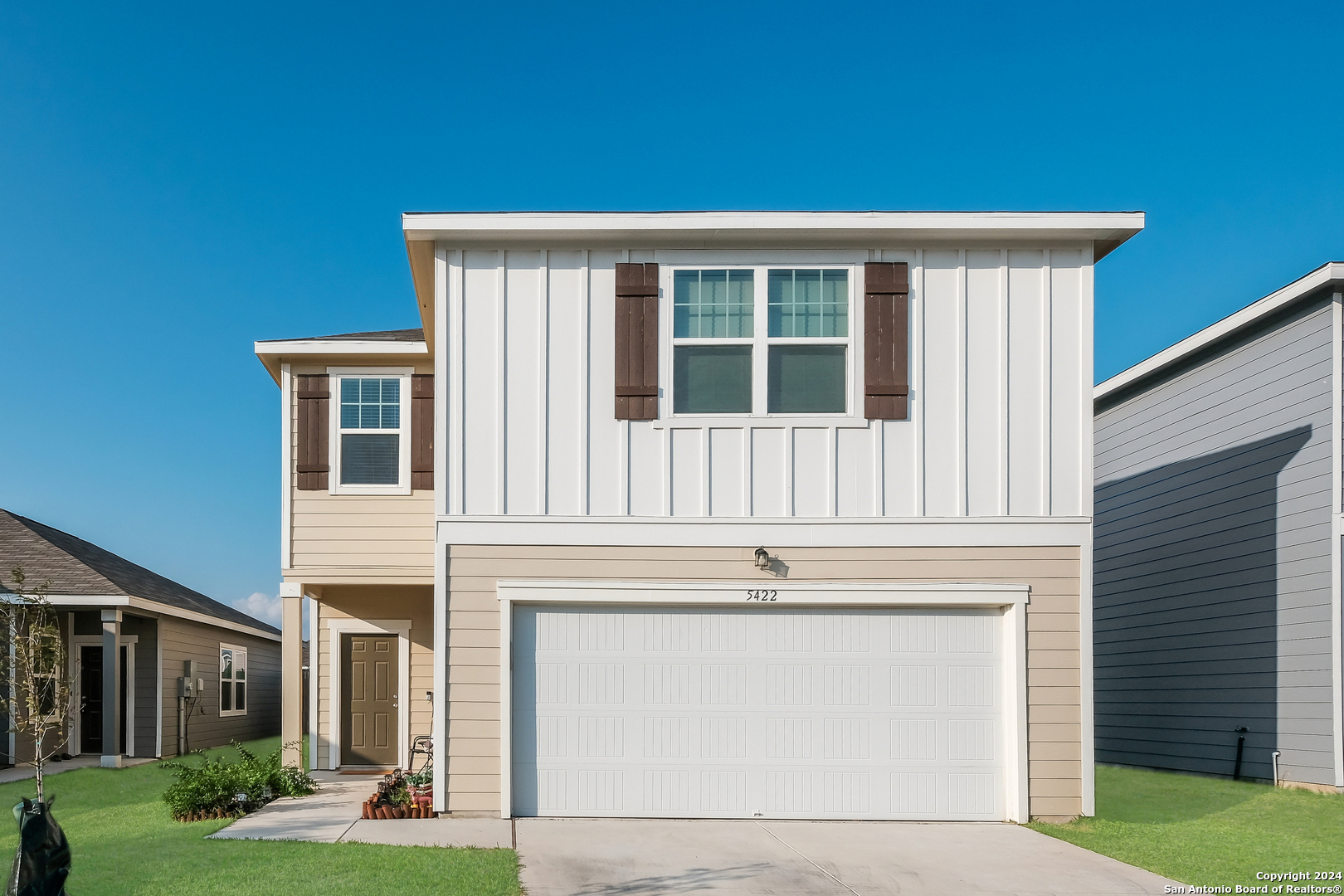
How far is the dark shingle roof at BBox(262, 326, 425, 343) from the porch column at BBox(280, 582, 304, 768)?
2.82m

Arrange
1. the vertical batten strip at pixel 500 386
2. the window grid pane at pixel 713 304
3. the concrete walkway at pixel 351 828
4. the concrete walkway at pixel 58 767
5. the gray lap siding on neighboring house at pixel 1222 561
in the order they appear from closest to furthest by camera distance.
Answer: the concrete walkway at pixel 351 828
the vertical batten strip at pixel 500 386
the window grid pane at pixel 713 304
the gray lap siding on neighboring house at pixel 1222 561
the concrete walkway at pixel 58 767

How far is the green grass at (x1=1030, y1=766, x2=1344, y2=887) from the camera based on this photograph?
702 centimetres

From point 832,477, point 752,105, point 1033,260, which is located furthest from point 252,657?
point 1033,260

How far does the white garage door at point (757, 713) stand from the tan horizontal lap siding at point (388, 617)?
4706 millimetres

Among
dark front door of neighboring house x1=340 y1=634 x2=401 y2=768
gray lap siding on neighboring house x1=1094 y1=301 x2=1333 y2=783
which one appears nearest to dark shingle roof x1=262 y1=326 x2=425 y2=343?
dark front door of neighboring house x1=340 y1=634 x2=401 y2=768

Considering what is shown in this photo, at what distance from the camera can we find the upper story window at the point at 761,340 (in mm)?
9016

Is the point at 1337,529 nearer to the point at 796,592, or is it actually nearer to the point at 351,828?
the point at 796,592

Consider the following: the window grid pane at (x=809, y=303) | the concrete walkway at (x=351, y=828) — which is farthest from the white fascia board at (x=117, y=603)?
the window grid pane at (x=809, y=303)

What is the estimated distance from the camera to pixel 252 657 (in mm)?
21375

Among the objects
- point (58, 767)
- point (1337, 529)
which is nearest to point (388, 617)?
point (58, 767)

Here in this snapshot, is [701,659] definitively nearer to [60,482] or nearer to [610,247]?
[610,247]

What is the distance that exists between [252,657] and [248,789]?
12774 mm

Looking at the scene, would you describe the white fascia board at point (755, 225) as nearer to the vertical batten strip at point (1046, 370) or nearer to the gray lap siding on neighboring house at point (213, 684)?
the vertical batten strip at point (1046, 370)

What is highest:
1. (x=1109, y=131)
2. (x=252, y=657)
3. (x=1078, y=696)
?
(x=1109, y=131)
